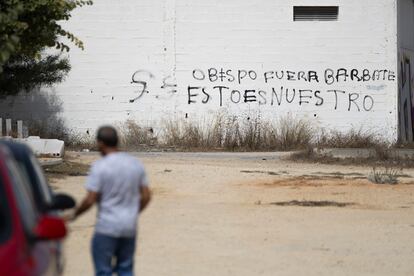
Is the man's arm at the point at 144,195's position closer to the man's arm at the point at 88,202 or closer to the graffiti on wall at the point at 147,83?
the man's arm at the point at 88,202

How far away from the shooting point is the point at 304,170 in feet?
73.3

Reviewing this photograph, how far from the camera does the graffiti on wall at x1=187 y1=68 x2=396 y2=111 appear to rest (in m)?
30.3

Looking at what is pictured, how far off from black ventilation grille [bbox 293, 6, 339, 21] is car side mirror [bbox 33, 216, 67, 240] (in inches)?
1005

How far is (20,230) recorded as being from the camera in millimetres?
5219

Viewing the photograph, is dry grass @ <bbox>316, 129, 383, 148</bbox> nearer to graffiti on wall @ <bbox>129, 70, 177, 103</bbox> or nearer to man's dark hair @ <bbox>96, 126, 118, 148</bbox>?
graffiti on wall @ <bbox>129, 70, 177, 103</bbox>

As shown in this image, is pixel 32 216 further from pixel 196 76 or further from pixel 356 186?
pixel 196 76

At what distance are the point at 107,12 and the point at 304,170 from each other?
35.3 ft

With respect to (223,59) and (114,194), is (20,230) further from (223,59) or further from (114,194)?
(223,59)

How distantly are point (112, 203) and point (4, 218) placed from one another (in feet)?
6.61

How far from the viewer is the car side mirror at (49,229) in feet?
17.8

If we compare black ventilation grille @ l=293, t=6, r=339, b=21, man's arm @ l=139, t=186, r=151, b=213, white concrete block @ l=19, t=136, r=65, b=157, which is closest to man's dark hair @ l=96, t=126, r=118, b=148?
man's arm @ l=139, t=186, r=151, b=213

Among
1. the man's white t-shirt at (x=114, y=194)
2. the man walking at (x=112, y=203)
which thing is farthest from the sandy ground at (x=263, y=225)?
the man's white t-shirt at (x=114, y=194)

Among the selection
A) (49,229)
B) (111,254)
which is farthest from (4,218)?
(111,254)

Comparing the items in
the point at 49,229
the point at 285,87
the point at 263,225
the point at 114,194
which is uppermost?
the point at 285,87
